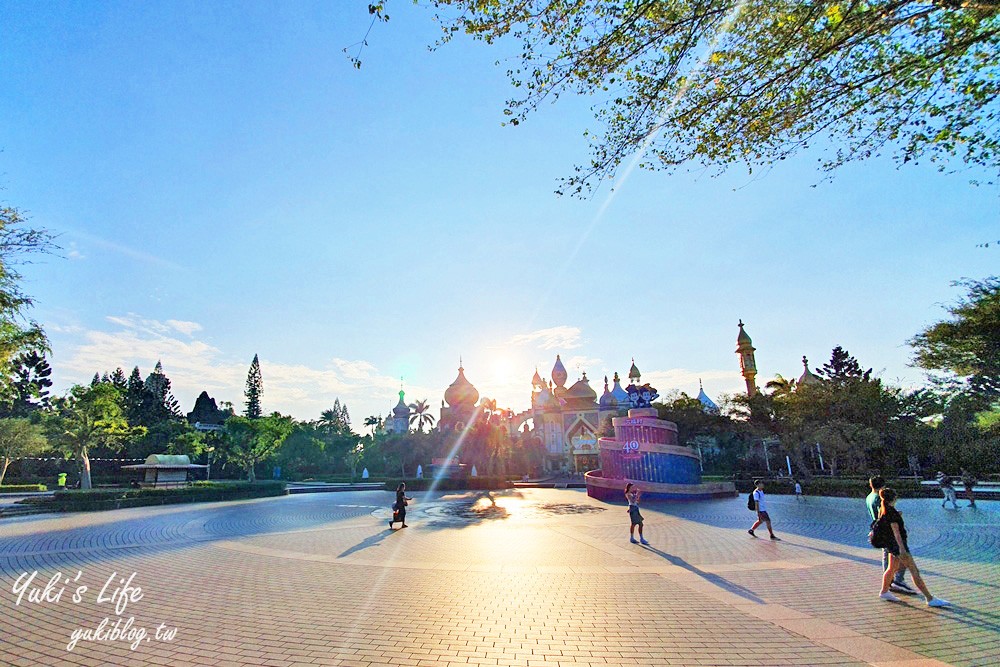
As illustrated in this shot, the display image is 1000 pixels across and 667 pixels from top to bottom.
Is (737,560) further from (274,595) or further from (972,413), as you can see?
(972,413)

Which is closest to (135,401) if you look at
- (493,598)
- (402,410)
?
(402,410)

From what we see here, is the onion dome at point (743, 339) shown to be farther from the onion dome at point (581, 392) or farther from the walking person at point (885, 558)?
the walking person at point (885, 558)

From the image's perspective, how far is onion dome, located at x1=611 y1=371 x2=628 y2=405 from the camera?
224 ft

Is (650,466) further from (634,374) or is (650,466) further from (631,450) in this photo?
(634,374)

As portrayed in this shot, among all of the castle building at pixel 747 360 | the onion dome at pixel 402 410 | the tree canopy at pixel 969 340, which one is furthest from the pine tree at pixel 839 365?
the onion dome at pixel 402 410

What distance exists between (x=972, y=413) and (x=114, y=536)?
46018 mm

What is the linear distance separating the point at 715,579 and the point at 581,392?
6126 cm

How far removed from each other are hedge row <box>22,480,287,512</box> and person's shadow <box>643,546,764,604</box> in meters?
24.3

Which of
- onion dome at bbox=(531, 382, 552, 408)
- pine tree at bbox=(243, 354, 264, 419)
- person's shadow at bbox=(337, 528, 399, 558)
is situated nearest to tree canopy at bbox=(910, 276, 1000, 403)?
person's shadow at bbox=(337, 528, 399, 558)

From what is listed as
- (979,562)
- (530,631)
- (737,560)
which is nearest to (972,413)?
(979,562)

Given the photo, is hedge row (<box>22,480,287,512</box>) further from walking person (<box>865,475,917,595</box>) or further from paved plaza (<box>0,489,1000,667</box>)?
walking person (<box>865,475,917,595</box>)

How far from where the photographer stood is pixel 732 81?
7.43 m

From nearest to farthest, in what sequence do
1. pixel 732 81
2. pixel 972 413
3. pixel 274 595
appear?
pixel 732 81 < pixel 274 595 < pixel 972 413

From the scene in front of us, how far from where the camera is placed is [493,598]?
7961mm
